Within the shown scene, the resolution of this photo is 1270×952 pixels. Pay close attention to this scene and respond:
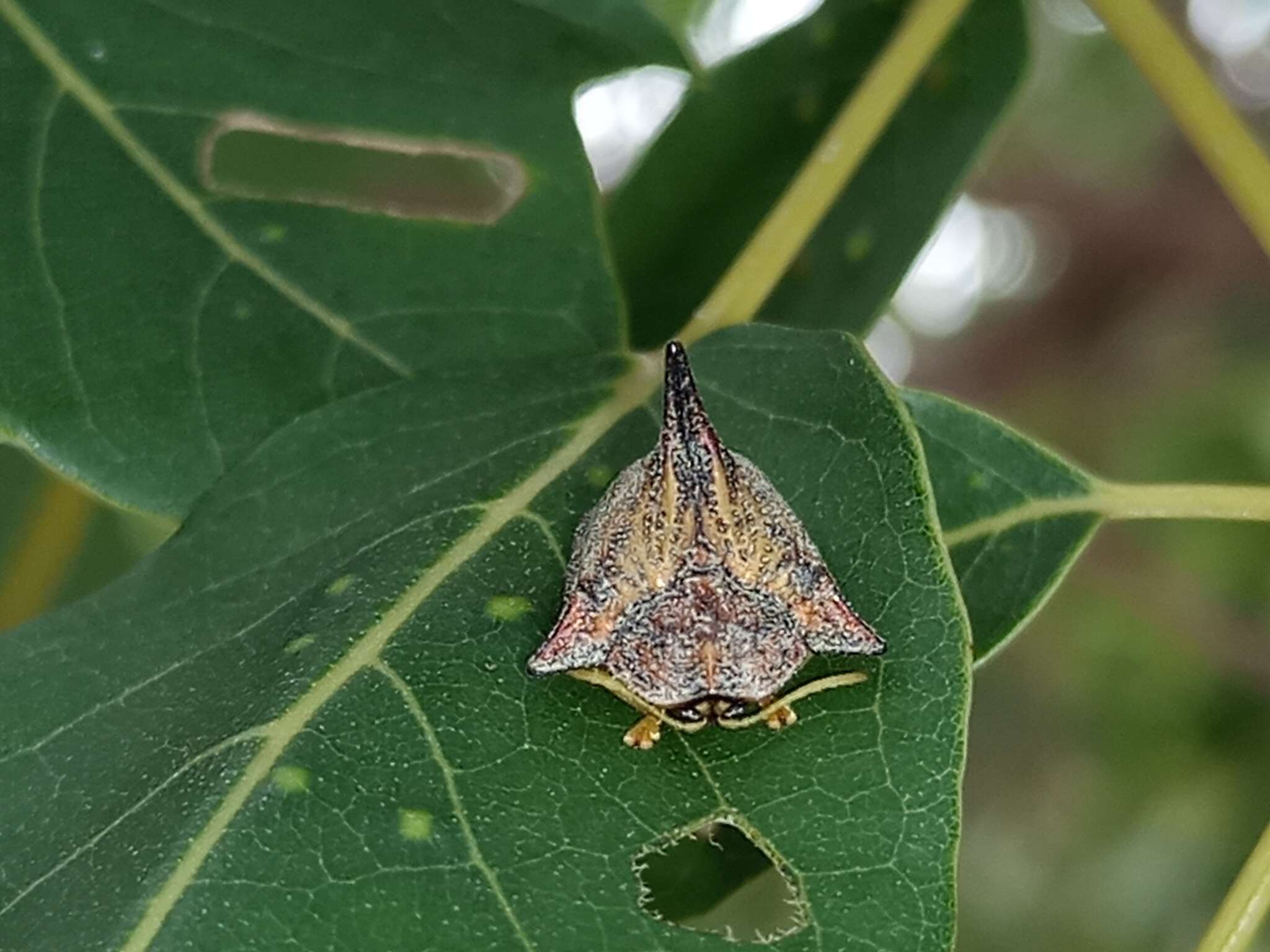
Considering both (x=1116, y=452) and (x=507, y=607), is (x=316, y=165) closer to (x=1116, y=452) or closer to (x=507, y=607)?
(x=507, y=607)

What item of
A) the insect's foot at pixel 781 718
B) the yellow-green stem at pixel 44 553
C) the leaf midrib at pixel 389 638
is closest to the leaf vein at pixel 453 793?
the leaf midrib at pixel 389 638

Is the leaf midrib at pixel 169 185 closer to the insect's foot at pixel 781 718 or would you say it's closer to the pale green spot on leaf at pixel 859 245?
the insect's foot at pixel 781 718

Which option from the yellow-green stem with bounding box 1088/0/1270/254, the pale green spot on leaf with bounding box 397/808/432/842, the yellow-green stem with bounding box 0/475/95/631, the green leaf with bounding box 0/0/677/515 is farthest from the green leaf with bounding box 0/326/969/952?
the yellow-green stem with bounding box 0/475/95/631

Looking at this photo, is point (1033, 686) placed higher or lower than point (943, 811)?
lower

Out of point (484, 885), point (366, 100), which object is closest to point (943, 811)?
point (484, 885)

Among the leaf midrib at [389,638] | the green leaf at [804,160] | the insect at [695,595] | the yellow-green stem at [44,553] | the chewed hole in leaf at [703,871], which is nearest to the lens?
the leaf midrib at [389,638]

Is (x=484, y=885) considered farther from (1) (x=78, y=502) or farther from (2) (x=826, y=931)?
(1) (x=78, y=502)

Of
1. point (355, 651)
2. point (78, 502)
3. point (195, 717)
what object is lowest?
point (78, 502)
